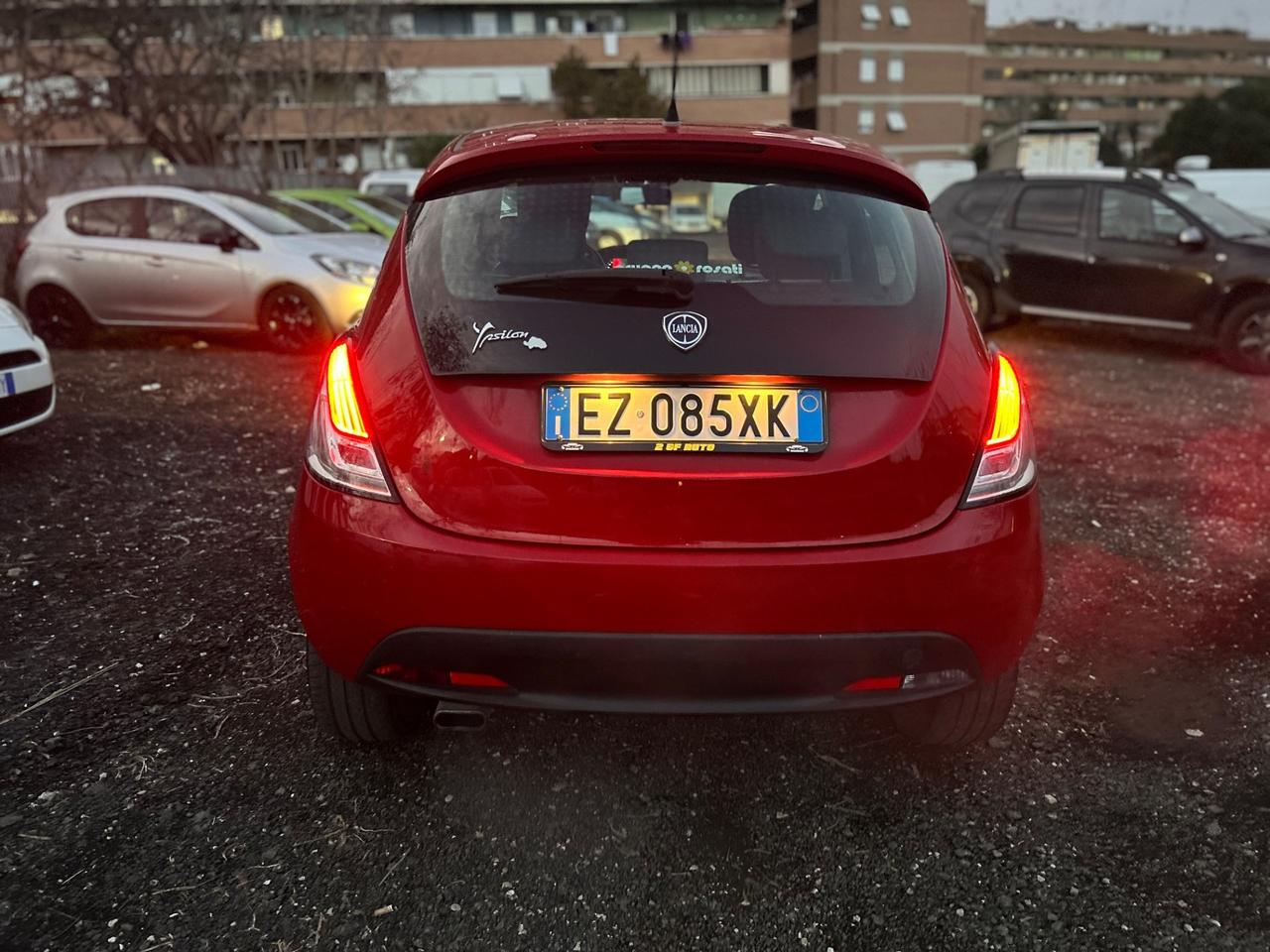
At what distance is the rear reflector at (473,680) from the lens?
222 cm

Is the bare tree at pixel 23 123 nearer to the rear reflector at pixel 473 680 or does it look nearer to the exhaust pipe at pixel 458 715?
the exhaust pipe at pixel 458 715

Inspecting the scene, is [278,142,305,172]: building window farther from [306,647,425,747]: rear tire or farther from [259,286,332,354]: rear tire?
[306,647,425,747]: rear tire

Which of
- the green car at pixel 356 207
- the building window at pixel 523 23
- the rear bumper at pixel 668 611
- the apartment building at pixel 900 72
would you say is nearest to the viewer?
the rear bumper at pixel 668 611

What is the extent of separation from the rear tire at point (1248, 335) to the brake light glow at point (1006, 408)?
7502mm

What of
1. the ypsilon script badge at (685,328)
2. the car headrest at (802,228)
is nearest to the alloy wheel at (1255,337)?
the car headrest at (802,228)

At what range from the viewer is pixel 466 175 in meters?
2.43

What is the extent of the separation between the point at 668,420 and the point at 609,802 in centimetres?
109

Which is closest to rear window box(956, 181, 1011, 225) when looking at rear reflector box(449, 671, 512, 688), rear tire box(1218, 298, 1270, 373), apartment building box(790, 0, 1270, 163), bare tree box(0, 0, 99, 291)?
rear tire box(1218, 298, 1270, 373)

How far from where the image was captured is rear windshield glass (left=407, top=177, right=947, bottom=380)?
7.00ft

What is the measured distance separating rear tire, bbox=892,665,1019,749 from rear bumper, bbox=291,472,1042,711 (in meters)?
0.37

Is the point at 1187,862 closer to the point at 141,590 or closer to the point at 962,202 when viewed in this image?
the point at 141,590

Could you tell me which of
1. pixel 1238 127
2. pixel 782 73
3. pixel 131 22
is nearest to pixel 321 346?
pixel 131 22

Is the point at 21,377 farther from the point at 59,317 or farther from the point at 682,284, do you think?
the point at 59,317

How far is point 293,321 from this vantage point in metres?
9.09
